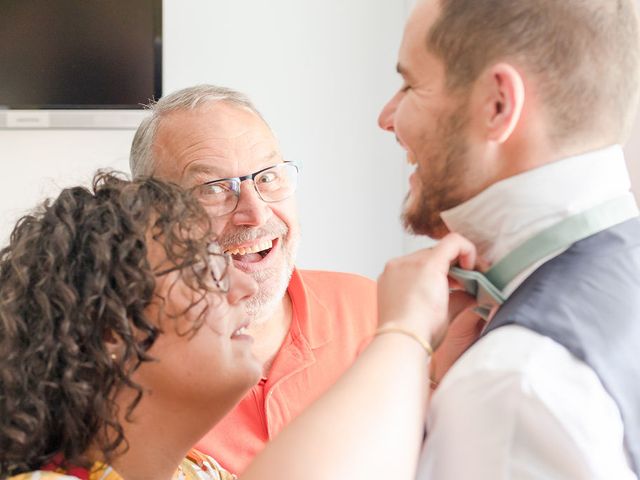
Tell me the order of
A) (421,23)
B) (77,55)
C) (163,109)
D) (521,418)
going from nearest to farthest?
(521,418)
(421,23)
(163,109)
(77,55)

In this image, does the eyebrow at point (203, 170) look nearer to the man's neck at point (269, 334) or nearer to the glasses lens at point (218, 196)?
the glasses lens at point (218, 196)

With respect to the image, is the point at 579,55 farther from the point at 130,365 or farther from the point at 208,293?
the point at 130,365

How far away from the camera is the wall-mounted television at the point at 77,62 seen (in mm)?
3312

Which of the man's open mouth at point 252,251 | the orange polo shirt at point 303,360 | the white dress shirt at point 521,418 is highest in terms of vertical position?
the white dress shirt at point 521,418

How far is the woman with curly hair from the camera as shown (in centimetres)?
106

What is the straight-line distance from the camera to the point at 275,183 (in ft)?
6.73

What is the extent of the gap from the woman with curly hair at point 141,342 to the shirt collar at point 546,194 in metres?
0.06

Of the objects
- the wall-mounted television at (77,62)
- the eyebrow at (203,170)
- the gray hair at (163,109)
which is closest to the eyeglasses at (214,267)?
the eyebrow at (203,170)

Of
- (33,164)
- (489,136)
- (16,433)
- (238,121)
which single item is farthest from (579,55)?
(33,164)

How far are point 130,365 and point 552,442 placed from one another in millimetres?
533

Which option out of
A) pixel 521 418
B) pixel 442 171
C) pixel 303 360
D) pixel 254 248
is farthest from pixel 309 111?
pixel 521 418

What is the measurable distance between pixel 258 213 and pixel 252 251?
0.08 metres

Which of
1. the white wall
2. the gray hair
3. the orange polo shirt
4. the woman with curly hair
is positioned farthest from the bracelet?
the white wall

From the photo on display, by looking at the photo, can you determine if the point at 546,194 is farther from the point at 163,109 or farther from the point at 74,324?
the point at 163,109
